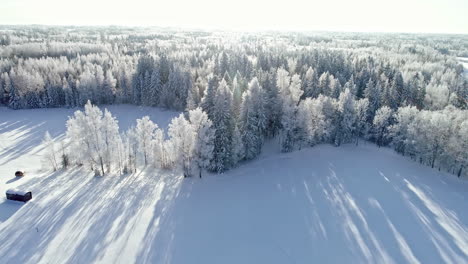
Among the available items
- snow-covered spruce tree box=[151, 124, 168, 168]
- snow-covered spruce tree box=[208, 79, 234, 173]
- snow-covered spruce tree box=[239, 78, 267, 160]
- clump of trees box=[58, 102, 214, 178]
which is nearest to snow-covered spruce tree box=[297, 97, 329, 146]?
snow-covered spruce tree box=[239, 78, 267, 160]

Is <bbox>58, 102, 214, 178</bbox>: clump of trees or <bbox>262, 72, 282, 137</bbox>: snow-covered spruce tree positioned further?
<bbox>262, 72, 282, 137</bbox>: snow-covered spruce tree

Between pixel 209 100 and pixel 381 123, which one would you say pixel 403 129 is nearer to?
pixel 381 123

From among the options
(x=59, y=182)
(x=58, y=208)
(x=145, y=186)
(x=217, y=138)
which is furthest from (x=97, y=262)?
(x=217, y=138)

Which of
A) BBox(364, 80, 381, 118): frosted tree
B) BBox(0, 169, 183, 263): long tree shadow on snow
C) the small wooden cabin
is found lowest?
BBox(0, 169, 183, 263): long tree shadow on snow

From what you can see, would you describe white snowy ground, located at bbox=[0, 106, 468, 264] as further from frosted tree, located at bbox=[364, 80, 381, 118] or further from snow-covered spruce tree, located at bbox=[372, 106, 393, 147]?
frosted tree, located at bbox=[364, 80, 381, 118]

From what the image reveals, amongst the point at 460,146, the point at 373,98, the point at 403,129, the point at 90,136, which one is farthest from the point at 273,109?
the point at 90,136

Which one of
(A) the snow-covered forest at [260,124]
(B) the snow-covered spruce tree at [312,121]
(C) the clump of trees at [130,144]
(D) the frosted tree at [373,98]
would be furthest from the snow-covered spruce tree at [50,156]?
(D) the frosted tree at [373,98]

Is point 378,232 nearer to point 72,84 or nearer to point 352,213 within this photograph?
point 352,213

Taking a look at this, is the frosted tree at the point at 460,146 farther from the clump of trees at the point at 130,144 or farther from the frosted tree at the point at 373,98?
the clump of trees at the point at 130,144
